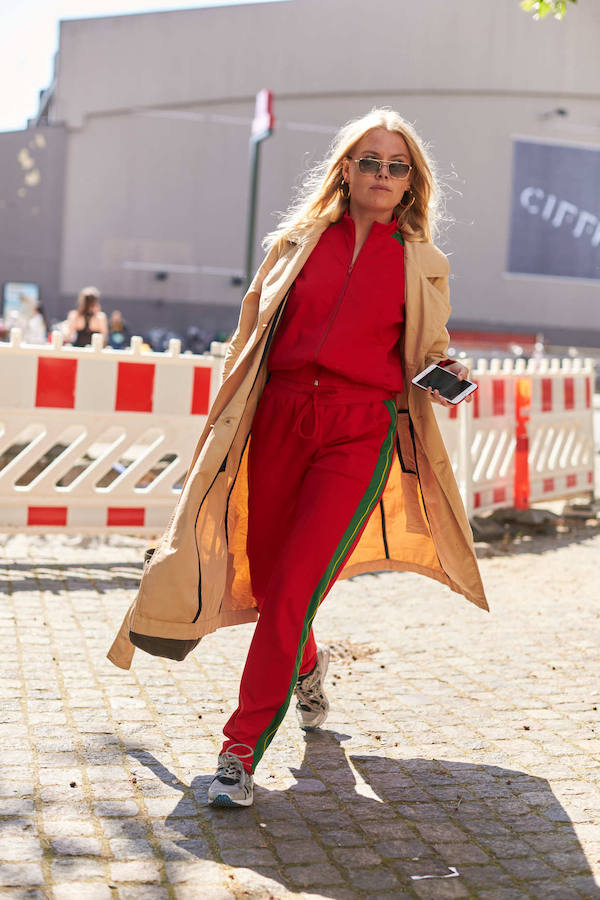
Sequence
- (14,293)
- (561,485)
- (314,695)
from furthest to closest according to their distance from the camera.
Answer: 1. (14,293)
2. (561,485)
3. (314,695)

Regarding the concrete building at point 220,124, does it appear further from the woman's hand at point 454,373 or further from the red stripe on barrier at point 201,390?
the woman's hand at point 454,373

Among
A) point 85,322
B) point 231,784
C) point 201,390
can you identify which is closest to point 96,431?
point 201,390

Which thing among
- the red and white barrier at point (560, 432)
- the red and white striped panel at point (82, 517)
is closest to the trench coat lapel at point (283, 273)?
the red and white striped panel at point (82, 517)

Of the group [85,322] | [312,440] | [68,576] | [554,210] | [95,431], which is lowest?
[68,576]

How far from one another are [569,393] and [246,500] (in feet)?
23.2

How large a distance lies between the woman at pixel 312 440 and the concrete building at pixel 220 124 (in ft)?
110

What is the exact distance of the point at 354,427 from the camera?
3.73 metres

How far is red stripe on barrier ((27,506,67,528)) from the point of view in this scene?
7.43 m

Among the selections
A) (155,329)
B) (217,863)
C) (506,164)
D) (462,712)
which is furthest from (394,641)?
(506,164)

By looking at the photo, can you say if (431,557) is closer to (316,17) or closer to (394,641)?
(394,641)

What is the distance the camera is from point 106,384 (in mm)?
7523

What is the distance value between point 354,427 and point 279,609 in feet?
2.05

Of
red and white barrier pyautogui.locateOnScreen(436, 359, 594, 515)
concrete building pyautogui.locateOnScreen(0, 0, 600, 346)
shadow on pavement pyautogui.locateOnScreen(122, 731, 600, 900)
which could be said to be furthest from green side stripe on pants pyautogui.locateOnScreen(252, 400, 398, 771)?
concrete building pyautogui.locateOnScreen(0, 0, 600, 346)

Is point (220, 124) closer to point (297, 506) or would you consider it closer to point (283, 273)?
point (283, 273)
